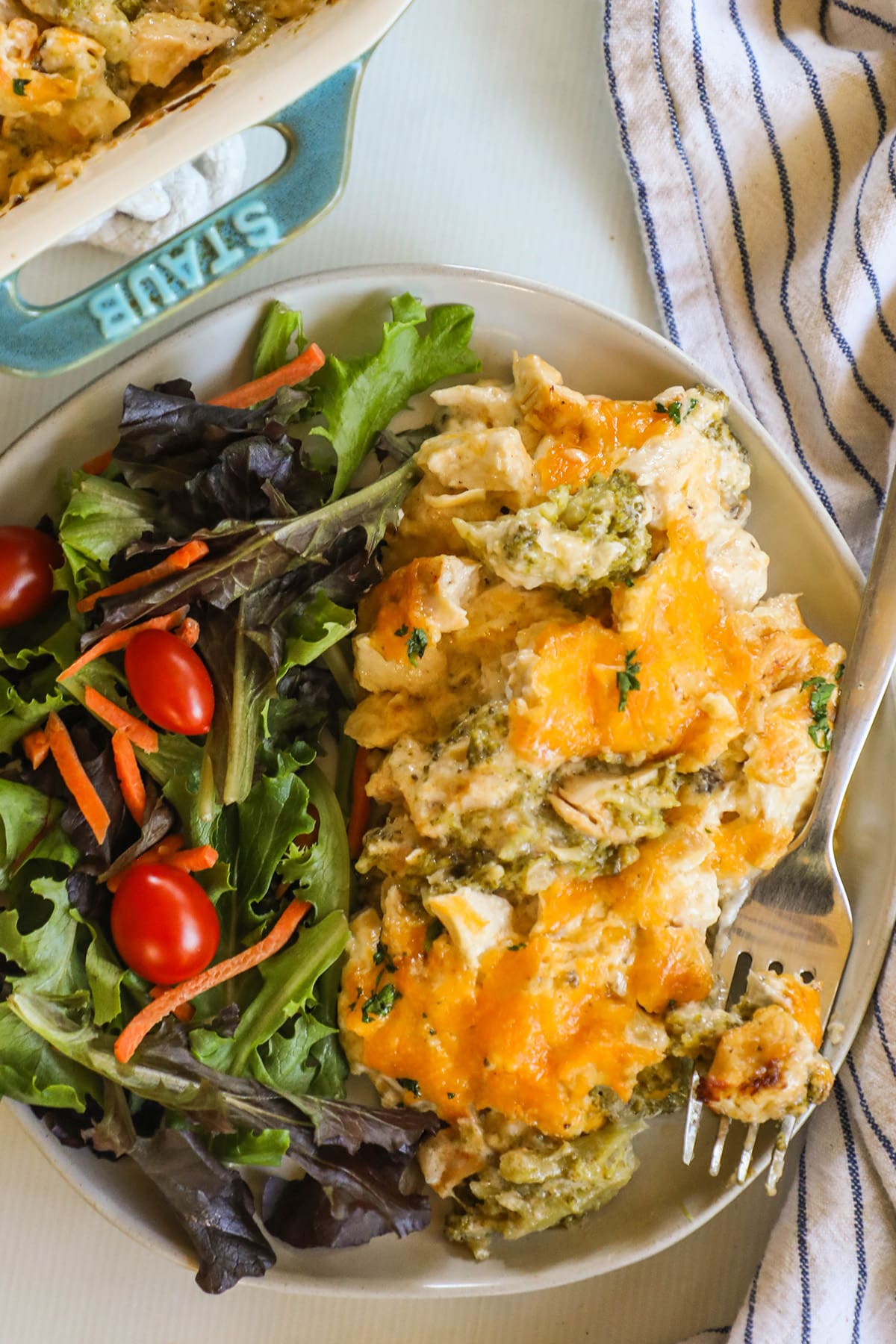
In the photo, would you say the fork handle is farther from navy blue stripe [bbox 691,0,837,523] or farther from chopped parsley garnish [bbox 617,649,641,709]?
chopped parsley garnish [bbox 617,649,641,709]

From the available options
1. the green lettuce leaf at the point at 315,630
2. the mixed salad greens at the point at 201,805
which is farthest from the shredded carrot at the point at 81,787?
the green lettuce leaf at the point at 315,630

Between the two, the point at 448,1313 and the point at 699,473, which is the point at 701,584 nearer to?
the point at 699,473

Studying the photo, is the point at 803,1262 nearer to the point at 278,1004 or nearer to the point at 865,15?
the point at 278,1004

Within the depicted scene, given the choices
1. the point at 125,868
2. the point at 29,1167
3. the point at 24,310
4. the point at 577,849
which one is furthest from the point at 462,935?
the point at 24,310

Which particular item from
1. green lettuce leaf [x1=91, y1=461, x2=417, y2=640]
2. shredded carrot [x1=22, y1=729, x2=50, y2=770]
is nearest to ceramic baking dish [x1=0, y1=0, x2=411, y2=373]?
green lettuce leaf [x1=91, y1=461, x2=417, y2=640]

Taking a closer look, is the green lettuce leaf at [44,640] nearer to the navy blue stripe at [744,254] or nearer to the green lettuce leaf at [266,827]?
the green lettuce leaf at [266,827]
